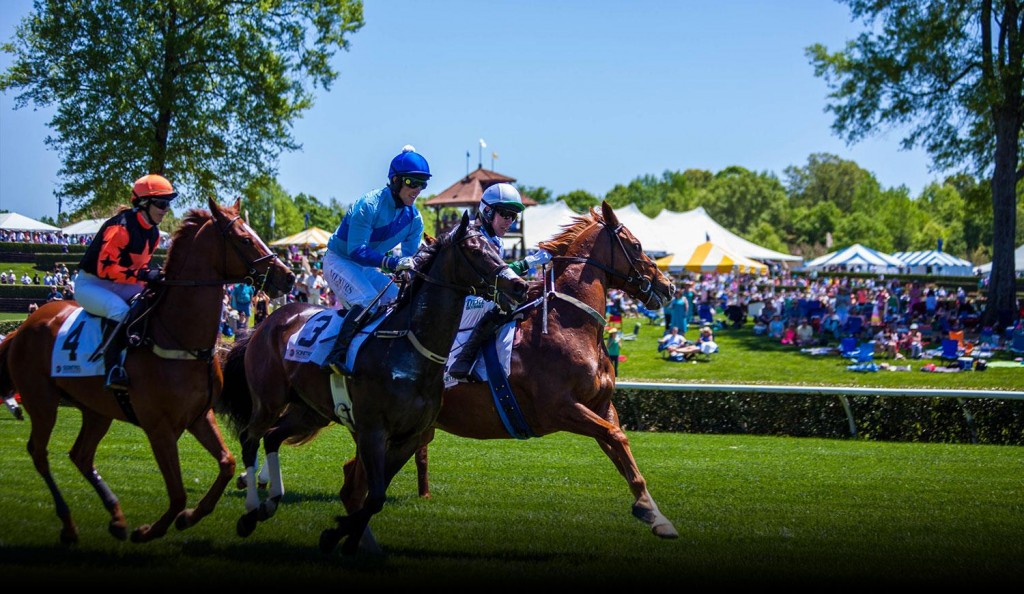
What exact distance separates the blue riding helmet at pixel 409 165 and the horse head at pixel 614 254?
1412 mm

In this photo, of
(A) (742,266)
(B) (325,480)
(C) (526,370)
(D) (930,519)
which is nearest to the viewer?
(C) (526,370)

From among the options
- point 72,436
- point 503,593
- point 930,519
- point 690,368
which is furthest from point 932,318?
point 503,593

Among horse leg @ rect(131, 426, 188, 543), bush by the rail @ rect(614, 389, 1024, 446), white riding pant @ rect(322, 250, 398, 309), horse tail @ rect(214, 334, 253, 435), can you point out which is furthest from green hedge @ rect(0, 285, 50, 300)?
horse leg @ rect(131, 426, 188, 543)

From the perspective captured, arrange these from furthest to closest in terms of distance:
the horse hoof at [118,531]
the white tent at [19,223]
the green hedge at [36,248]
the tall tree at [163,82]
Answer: the white tent at [19,223]
the green hedge at [36,248]
the tall tree at [163,82]
the horse hoof at [118,531]

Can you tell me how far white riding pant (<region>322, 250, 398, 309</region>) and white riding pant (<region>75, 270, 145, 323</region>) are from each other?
136cm

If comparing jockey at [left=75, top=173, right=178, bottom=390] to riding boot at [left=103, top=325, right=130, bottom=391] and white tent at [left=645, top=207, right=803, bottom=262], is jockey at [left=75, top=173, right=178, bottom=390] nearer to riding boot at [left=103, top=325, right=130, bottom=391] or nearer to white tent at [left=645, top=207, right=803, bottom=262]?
riding boot at [left=103, top=325, right=130, bottom=391]

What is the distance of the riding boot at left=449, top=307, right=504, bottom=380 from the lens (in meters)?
7.08

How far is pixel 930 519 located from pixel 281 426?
5138 millimetres

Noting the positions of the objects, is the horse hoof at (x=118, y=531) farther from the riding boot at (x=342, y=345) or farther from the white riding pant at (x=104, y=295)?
the riding boot at (x=342, y=345)

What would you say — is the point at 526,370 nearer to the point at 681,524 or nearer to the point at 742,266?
the point at 681,524

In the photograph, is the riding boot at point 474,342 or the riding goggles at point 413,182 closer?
the riding goggles at point 413,182

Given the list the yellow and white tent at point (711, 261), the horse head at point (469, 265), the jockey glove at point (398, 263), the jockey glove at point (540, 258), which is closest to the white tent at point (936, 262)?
the yellow and white tent at point (711, 261)

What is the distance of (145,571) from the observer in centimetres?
539

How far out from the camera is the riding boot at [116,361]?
6.40 metres
